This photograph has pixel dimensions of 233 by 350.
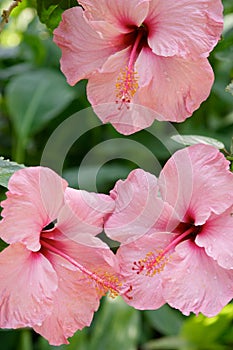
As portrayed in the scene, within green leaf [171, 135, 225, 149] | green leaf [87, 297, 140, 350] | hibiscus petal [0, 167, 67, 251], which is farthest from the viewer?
green leaf [87, 297, 140, 350]

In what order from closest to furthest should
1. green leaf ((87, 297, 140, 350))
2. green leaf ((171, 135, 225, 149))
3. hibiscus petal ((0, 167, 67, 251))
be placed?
hibiscus petal ((0, 167, 67, 251)), green leaf ((171, 135, 225, 149)), green leaf ((87, 297, 140, 350))

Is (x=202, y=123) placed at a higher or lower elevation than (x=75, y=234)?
lower

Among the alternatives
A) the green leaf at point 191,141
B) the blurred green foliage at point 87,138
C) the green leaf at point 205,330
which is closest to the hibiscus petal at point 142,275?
the green leaf at point 191,141

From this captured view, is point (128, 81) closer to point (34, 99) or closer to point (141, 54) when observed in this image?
point (141, 54)

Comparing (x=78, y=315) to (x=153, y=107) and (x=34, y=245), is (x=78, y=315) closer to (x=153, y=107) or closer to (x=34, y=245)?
(x=34, y=245)

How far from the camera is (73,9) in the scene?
2.36 feet

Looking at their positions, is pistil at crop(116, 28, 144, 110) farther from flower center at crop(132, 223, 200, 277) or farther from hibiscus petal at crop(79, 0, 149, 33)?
flower center at crop(132, 223, 200, 277)

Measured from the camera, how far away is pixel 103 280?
27.2 inches

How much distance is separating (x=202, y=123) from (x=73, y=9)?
0.88 meters

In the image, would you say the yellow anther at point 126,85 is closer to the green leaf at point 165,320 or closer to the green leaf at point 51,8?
the green leaf at point 51,8

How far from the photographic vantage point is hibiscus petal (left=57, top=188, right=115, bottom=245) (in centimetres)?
70

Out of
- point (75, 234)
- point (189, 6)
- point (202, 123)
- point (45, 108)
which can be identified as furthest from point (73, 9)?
point (202, 123)

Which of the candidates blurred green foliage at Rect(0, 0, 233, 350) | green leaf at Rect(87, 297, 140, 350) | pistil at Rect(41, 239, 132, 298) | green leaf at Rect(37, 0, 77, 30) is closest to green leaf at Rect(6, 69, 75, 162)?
blurred green foliage at Rect(0, 0, 233, 350)

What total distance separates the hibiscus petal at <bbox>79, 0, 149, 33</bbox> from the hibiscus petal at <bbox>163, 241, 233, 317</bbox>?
0.74 ft
